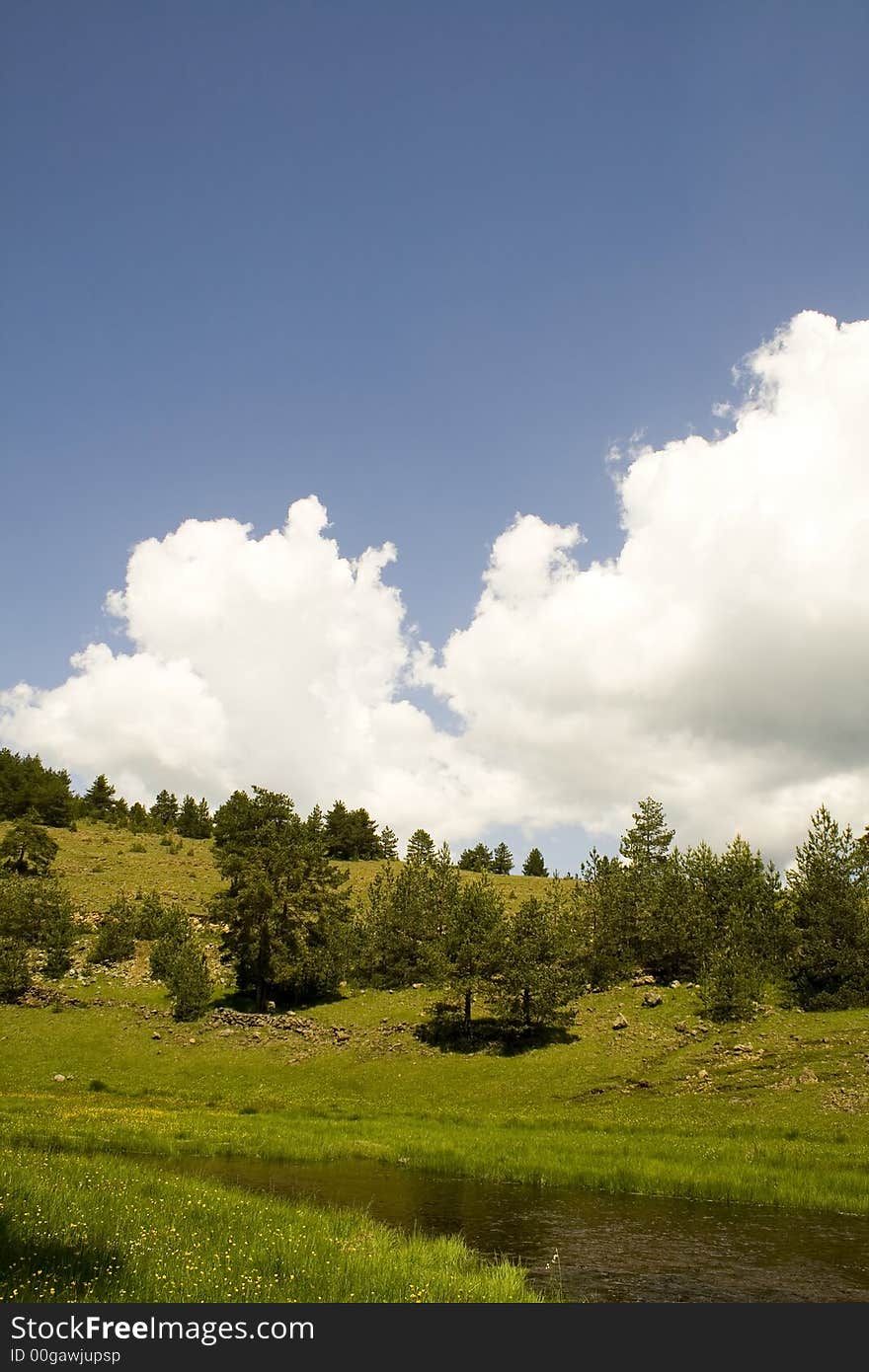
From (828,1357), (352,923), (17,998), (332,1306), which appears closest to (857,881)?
(352,923)

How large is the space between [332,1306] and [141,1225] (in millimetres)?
6315

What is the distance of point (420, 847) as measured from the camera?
106 meters

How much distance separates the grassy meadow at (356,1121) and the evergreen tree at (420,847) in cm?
2738

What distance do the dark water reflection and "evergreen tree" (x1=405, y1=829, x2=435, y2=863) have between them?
70.0 m

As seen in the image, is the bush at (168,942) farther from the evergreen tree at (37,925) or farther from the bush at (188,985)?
the evergreen tree at (37,925)

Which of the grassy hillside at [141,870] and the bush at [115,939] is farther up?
the grassy hillside at [141,870]

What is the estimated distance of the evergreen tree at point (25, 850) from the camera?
91188mm

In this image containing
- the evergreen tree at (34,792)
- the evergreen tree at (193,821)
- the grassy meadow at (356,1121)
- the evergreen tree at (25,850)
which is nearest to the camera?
the grassy meadow at (356,1121)


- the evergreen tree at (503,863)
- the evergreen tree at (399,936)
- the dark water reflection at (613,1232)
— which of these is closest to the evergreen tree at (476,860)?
the evergreen tree at (503,863)

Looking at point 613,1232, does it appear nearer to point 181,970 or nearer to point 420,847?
point 181,970

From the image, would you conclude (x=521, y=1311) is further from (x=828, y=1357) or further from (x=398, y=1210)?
(x=398, y=1210)

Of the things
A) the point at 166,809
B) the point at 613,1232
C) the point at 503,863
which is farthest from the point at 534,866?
the point at 613,1232

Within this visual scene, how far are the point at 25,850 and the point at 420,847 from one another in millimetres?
48629

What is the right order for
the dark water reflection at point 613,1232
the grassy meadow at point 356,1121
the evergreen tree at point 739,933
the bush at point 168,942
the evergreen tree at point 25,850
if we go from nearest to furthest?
→ the grassy meadow at point 356,1121, the dark water reflection at point 613,1232, the evergreen tree at point 739,933, the bush at point 168,942, the evergreen tree at point 25,850
